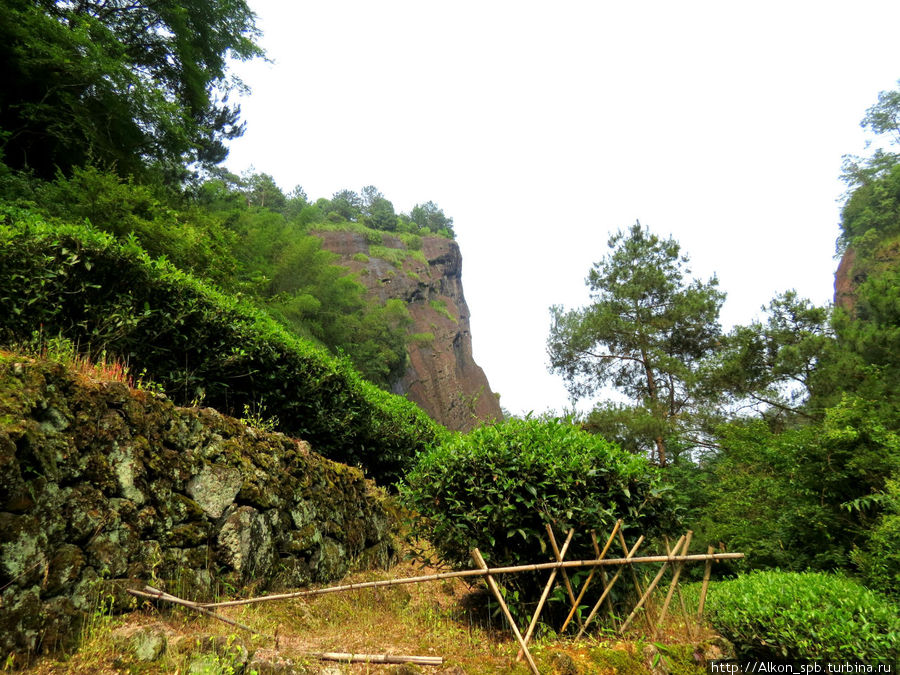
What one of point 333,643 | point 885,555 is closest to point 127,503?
point 333,643

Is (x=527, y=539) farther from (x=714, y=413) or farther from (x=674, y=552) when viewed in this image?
(x=714, y=413)

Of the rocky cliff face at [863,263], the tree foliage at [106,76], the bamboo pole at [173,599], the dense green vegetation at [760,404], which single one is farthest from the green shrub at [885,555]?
the rocky cliff face at [863,263]

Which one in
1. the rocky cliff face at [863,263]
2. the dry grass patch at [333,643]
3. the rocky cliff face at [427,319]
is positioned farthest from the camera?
the rocky cliff face at [427,319]

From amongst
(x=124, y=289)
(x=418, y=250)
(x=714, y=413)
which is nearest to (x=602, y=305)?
(x=714, y=413)

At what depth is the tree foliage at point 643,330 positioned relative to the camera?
15.0 metres

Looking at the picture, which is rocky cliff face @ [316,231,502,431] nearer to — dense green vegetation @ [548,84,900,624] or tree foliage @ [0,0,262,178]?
dense green vegetation @ [548,84,900,624]

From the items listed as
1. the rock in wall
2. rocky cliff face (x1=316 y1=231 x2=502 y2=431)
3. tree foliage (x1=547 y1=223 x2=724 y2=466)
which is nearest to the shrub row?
the rock in wall

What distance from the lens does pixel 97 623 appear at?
3.21 metres

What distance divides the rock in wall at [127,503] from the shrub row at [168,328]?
1125mm

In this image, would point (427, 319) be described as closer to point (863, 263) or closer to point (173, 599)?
point (863, 263)

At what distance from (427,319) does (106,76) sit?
2608 centimetres

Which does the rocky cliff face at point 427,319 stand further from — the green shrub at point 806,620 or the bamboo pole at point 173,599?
the green shrub at point 806,620

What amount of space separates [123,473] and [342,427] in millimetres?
4308

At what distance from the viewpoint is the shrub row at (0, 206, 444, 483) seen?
4496 millimetres
